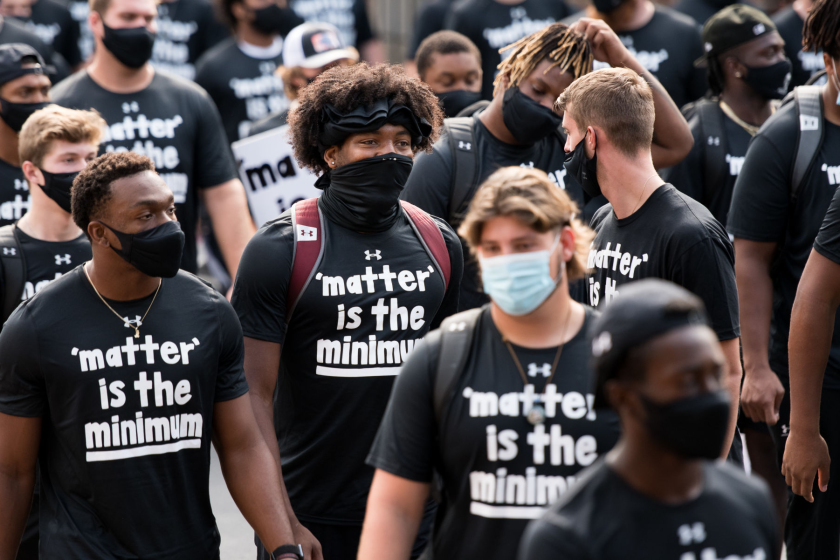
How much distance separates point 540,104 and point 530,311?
2338 mm

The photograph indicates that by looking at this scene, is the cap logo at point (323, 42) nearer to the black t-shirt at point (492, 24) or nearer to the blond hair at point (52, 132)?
the black t-shirt at point (492, 24)

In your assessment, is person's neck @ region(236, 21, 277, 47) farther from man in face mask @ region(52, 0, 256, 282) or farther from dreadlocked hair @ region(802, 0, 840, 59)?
dreadlocked hair @ region(802, 0, 840, 59)

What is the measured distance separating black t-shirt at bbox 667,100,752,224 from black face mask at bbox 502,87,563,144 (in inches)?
48.5

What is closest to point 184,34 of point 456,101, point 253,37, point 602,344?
point 253,37

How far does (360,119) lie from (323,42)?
11.8 ft

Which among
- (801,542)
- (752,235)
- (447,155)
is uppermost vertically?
(447,155)

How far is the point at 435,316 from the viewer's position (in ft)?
13.7

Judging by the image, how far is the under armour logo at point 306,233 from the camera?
3957mm

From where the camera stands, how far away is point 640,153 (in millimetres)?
3973

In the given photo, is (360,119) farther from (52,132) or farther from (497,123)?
(52,132)

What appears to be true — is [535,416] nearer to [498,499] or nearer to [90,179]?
[498,499]

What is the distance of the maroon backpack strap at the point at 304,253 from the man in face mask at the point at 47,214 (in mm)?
1413

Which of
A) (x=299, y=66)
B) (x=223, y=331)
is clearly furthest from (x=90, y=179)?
(x=299, y=66)

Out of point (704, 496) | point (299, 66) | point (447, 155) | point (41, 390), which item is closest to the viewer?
point (704, 496)
